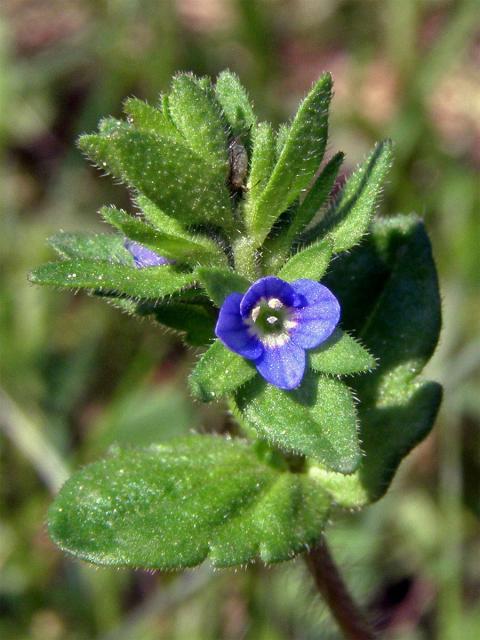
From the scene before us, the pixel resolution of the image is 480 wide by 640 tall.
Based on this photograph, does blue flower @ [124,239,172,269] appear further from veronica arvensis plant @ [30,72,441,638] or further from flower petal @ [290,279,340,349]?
flower petal @ [290,279,340,349]

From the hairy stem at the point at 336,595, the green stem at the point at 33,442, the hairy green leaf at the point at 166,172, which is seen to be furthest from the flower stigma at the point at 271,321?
the green stem at the point at 33,442

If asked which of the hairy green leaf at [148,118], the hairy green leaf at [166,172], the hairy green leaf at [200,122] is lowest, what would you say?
the hairy green leaf at [166,172]

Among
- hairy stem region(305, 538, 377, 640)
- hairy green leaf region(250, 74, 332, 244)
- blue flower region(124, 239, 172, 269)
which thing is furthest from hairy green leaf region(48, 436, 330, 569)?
hairy green leaf region(250, 74, 332, 244)

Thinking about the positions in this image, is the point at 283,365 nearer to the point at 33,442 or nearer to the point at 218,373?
the point at 218,373

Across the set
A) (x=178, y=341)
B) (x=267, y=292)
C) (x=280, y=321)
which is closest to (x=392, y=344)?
(x=280, y=321)

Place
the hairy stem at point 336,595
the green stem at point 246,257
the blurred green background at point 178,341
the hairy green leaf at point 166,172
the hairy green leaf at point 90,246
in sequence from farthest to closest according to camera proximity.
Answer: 1. the blurred green background at point 178,341
2. the hairy stem at point 336,595
3. the hairy green leaf at point 90,246
4. the green stem at point 246,257
5. the hairy green leaf at point 166,172

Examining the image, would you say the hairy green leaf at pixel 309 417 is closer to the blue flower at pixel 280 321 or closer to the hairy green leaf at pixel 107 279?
the blue flower at pixel 280 321

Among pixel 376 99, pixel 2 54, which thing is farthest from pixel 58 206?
pixel 376 99
